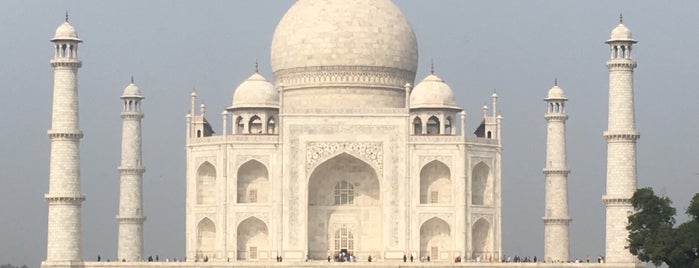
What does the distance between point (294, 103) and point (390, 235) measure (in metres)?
5.22

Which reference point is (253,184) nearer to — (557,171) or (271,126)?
(271,126)

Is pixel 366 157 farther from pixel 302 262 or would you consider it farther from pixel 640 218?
pixel 640 218

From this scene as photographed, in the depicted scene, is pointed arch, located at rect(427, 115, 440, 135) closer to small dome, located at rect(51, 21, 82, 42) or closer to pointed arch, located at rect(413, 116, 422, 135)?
pointed arch, located at rect(413, 116, 422, 135)

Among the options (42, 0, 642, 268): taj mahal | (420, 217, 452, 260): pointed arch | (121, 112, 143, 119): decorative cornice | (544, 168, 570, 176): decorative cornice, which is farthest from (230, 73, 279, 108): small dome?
(544, 168, 570, 176): decorative cornice

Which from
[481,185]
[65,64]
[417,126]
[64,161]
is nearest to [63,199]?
[64,161]

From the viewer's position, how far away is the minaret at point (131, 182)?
175 ft

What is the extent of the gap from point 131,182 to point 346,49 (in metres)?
7.64

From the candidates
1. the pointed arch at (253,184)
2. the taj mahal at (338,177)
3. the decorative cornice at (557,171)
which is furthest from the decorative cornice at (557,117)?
the pointed arch at (253,184)

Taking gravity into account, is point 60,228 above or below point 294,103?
below

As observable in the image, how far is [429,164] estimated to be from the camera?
4841cm

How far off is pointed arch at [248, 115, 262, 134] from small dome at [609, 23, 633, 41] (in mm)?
9466

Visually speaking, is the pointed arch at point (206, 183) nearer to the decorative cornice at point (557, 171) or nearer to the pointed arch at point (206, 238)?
the pointed arch at point (206, 238)

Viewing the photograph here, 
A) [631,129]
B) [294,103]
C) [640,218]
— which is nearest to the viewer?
[640,218]

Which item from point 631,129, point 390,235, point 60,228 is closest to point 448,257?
point 390,235
